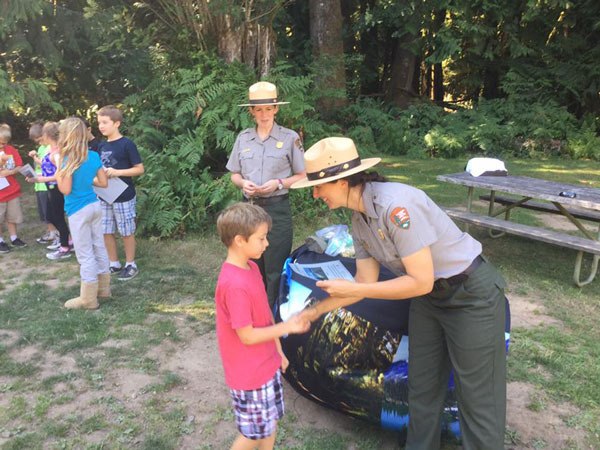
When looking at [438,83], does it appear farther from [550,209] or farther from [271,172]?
[271,172]

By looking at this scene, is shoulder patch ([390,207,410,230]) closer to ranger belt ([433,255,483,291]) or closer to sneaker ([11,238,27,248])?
ranger belt ([433,255,483,291])

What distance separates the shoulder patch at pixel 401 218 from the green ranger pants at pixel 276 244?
193cm

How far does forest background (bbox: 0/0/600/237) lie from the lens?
7.43 m

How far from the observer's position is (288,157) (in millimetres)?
4012

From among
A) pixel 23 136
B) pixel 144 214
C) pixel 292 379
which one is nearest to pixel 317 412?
pixel 292 379

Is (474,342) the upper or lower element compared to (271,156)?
lower

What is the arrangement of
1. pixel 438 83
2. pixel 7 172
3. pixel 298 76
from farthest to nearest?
1. pixel 438 83
2. pixel 298 76
3. pixel 7 172

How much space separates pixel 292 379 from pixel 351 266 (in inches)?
32.7

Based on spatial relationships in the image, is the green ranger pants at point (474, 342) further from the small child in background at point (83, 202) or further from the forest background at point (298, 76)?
the forest background at point (298, 76)

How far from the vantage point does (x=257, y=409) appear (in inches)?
93.3

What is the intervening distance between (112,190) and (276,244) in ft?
6.88

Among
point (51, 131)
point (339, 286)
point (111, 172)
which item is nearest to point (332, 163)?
point (339, 286)

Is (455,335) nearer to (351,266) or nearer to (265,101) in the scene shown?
(351,266)

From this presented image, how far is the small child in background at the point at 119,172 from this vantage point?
16.3 feet
